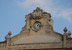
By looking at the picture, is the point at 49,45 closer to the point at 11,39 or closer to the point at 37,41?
the point at 37,41

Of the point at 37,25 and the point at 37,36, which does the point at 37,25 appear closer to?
the point at 37,25

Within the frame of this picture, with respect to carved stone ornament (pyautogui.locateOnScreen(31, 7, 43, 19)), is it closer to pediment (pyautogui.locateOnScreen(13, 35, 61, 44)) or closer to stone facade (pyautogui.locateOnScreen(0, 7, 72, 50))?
stone facade (pyautogui.locateOnScreen(0, 7, 72, 50))

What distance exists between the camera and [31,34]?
31.1 metres

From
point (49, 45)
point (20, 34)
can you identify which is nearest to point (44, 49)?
point (49, 45)

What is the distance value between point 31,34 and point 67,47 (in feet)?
12.8

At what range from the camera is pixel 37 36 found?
3083cm

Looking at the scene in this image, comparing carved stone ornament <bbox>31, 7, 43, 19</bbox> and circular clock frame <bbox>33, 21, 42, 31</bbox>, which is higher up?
carved stone ornament <bbox>31, 7, 43, 19</bbox>

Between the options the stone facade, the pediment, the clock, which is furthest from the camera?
the clock

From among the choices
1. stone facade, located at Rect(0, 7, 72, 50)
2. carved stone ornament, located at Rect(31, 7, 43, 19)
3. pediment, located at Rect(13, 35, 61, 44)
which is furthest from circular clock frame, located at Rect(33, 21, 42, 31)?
pediment, located at Rect(13, 35, 61, 44)

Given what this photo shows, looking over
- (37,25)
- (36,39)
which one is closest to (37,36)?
(36,39)

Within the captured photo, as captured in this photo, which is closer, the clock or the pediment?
the pediment

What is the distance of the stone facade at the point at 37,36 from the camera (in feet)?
98.1

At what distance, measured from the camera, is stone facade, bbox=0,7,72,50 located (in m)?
29.9

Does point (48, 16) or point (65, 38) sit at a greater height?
point (48, 16)
